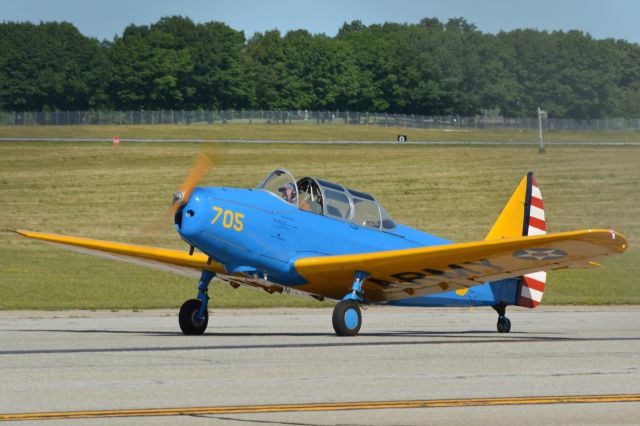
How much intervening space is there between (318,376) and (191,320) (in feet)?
19.1

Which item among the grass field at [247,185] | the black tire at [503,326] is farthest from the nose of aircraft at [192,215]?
the grass field at [247,185]

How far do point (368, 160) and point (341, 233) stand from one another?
4681 centimetres

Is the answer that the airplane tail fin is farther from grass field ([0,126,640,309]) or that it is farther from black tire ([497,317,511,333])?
grass field ([0,126,640,309])

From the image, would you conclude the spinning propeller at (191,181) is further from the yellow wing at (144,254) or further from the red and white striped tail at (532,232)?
the red and white striped tail at (532,232)

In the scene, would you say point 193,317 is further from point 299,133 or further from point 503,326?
point 299,133

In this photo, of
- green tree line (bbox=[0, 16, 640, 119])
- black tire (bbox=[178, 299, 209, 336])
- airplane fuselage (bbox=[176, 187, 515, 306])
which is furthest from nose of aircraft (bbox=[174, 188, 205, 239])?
green tree line (bbox=[0, 16, 640, 119])

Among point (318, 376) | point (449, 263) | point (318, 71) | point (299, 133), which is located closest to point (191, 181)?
point (449, 263)

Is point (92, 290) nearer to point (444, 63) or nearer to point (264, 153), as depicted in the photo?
point (264, 153)

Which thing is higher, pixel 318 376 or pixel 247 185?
pixel 318 376

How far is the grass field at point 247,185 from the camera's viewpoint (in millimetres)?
29703

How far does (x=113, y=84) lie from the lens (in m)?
131

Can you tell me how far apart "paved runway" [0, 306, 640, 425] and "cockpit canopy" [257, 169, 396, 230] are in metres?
1.72

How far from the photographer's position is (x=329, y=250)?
16.7 m

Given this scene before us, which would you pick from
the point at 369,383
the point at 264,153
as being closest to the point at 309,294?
the point at 369,383
